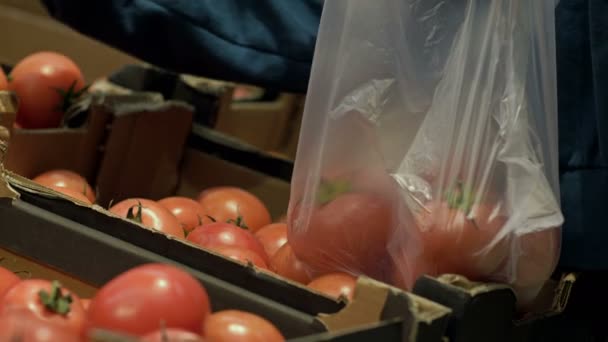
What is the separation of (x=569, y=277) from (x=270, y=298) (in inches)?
13.7

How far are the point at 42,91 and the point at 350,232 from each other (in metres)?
0.66

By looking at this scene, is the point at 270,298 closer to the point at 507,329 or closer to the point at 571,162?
the point at 507,329

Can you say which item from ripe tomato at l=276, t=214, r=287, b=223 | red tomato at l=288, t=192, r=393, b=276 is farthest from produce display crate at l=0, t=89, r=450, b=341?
ripe tomato at l=276, t=214, r=287, b=223

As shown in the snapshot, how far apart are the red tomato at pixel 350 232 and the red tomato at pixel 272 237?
0.58 feet

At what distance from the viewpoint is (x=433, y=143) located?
3.36 feet

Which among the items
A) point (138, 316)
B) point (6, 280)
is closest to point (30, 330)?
point (138, 316)

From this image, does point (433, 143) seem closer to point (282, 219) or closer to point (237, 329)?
point (237, 329)

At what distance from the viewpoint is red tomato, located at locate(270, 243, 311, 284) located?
110cm

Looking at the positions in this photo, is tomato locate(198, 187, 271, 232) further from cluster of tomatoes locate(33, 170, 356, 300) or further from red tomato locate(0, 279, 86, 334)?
red tomato locate(0, 279, 86, 334)

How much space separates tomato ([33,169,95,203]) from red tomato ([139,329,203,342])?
2.25 feet

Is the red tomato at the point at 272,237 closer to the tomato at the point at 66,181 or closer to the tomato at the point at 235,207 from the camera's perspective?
the tomato at the point at 235,207

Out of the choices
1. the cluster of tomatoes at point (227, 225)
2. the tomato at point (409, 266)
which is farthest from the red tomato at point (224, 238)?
the tomato at point (409, 266)

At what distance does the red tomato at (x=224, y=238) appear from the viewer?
1.17m

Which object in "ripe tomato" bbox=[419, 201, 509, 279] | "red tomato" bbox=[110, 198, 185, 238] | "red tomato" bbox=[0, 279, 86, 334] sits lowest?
"red tomato" bbox=[0, 279, 86, 334]
